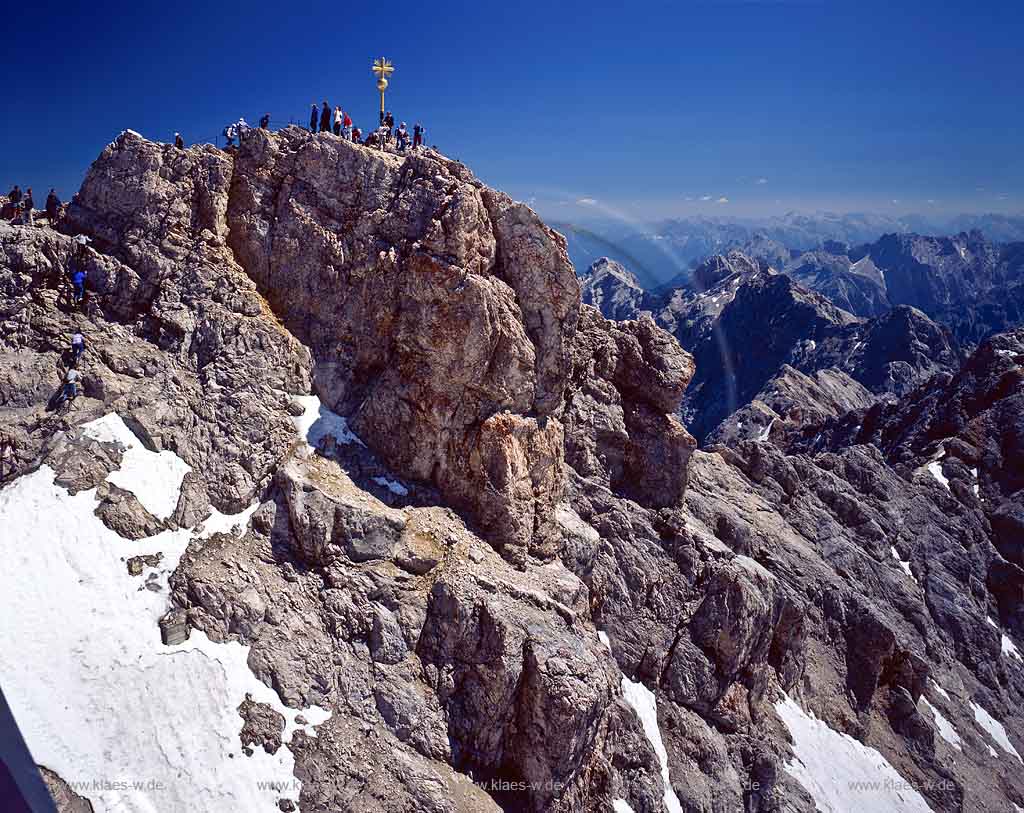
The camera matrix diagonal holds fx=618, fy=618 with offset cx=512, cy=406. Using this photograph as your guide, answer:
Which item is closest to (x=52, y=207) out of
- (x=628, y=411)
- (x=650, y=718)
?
(x=628, y=411)

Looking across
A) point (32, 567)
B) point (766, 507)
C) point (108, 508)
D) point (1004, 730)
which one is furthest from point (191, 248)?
point (1004, 730)

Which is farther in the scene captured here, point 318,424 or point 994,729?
point 994,729

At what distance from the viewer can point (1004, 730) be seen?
5469 centimetres

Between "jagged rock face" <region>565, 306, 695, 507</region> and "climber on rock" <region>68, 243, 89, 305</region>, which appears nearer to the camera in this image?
"climber on rock" <region>68, 243, 89, 305</region>

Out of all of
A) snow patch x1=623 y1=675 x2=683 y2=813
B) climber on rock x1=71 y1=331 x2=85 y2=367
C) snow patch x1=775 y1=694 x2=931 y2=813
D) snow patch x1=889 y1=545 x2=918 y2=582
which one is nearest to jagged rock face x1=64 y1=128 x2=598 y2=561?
climber on rock x1=71 y1=331 x2=85 y2=367

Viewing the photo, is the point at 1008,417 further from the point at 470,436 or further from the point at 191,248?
the point at 191,248

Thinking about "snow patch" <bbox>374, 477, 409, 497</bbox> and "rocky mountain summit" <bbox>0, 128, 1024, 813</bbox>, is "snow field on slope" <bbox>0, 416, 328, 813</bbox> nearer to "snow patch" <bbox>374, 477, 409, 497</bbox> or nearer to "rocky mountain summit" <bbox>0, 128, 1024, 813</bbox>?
"rocky mountain summit" <bbox>0, 128, 1024, 813</bbox>

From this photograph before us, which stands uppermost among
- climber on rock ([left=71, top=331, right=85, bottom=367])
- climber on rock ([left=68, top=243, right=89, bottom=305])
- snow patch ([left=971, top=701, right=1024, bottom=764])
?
climber on rock ([left=68, top=243, right=89, bottom=305])

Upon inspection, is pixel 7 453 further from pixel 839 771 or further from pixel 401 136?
pixel 839 771

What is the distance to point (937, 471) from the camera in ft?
248

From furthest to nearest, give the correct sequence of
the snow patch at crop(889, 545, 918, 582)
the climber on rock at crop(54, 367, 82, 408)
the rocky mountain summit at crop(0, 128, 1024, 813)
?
the snow patch at crop(889, 545, 918, 582) < the climber on rock at crop(54, 367, 82, 408) < the rocky mountain summit at crop(0, 128, 1024, 813)

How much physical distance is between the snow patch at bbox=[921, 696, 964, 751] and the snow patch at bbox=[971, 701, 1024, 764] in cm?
453

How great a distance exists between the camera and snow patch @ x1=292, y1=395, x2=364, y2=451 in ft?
106

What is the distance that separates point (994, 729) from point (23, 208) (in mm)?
81142
